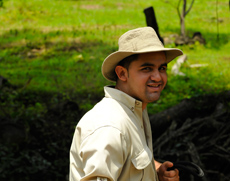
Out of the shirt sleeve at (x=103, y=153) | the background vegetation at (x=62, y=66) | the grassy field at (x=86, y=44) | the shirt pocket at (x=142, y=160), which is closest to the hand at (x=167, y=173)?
the shirt pocket at (x=142, y=160)

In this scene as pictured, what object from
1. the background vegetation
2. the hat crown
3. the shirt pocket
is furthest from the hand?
the background vegetation

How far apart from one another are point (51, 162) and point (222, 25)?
9479 millimetres

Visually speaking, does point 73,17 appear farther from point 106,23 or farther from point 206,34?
point 206,34

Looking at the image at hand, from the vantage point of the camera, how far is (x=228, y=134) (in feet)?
17.3

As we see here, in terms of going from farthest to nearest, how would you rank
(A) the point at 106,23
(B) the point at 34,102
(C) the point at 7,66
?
(A) the point at 106,23 → (C) the point at 7,66 → (B) the point at 34,102

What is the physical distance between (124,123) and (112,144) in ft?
0.75

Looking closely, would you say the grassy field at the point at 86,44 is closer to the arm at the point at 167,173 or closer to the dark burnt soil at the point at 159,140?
the dark burnt soil at the point at 159,140

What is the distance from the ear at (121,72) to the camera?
2465 millimetres

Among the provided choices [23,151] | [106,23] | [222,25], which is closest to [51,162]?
[23,151]

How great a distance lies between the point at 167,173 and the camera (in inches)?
104

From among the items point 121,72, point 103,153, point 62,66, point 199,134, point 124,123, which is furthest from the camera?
point 62,66

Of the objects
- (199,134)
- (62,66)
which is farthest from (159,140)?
(62,66)

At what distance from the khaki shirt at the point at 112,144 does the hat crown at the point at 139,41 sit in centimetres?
30

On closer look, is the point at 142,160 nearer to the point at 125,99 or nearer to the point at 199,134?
the point at 125,99
